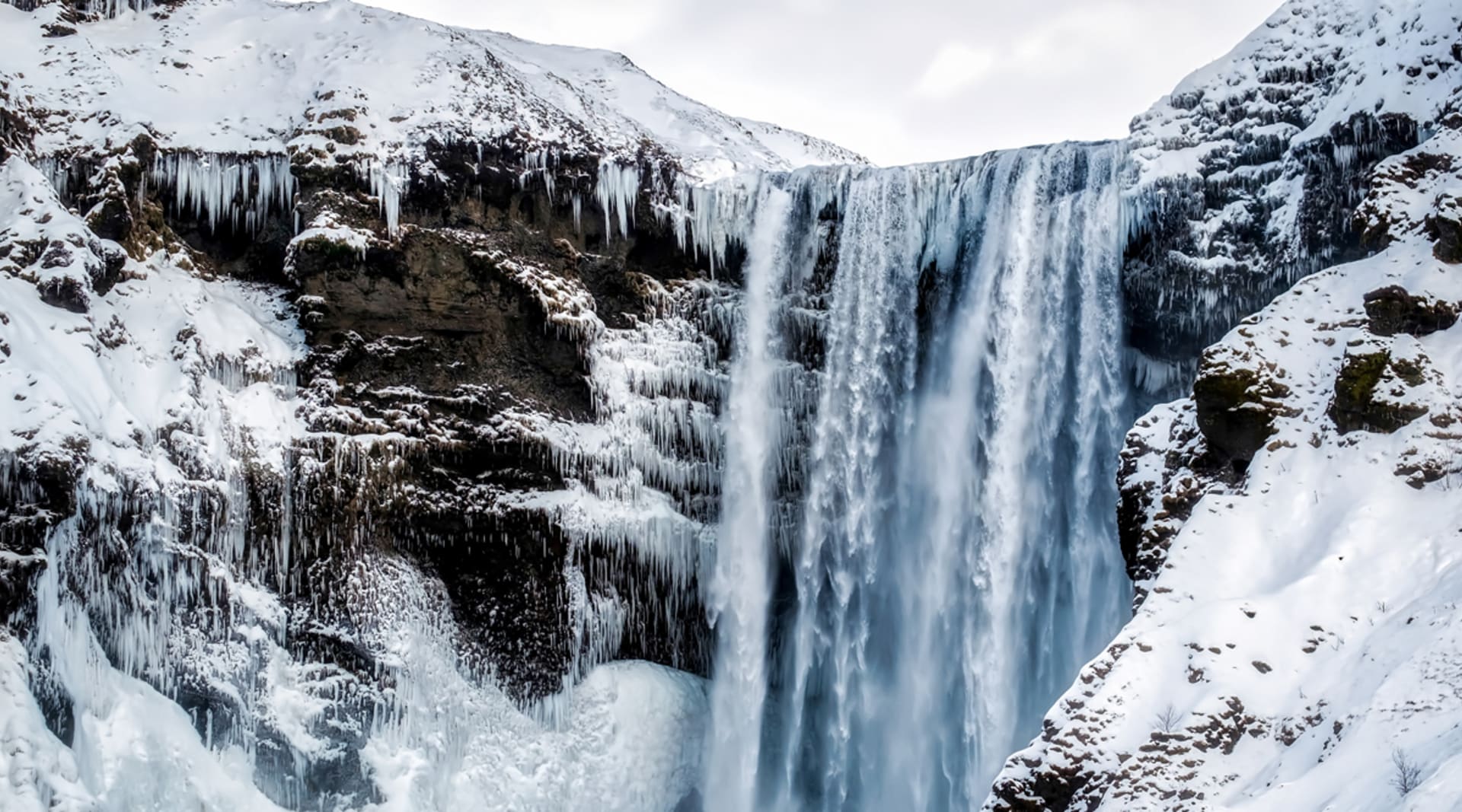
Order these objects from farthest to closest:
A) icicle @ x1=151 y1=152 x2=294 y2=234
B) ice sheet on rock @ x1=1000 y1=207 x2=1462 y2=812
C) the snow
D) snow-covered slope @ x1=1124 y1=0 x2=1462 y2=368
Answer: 1. icicle @ x1=151 y1=152 x2=294 y2=234
2. the snow
3. snow-covered slope @ x1=1124 y1=0 x2=1462 y2=368
4. ice sheet on rock @ x1=1000 y1=207 x2=1462 y2=812

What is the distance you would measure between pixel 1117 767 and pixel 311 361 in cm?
1369

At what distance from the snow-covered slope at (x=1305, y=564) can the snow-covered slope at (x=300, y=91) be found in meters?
10.3

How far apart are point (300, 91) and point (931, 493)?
466 inches

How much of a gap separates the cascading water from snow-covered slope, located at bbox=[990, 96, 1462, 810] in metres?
4.28

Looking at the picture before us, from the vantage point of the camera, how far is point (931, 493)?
2270 cm

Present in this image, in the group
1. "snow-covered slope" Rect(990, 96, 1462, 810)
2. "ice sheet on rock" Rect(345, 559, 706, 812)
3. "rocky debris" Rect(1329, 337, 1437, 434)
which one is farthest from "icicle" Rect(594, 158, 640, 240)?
"rocky debris" Rect(1329, 337, 1437, 434)

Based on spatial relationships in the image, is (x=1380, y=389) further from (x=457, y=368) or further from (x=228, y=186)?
(x=228, y=186)

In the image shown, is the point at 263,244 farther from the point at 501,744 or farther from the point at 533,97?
the point at 501,744

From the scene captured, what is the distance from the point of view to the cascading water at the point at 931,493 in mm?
20953

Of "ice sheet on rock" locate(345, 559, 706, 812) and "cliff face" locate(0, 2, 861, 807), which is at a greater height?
"cliff face" locate(0, 2, 861, 807)

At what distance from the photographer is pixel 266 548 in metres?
20.6

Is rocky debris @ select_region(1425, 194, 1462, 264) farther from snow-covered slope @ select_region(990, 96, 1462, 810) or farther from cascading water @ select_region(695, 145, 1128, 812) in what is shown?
cascading water @ select_region(695, 145, 1128, 812)

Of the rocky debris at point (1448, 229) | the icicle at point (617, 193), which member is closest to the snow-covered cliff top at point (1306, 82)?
the rocky debris at point (1448, 229)

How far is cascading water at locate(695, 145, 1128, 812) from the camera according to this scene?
2095 centimetres
